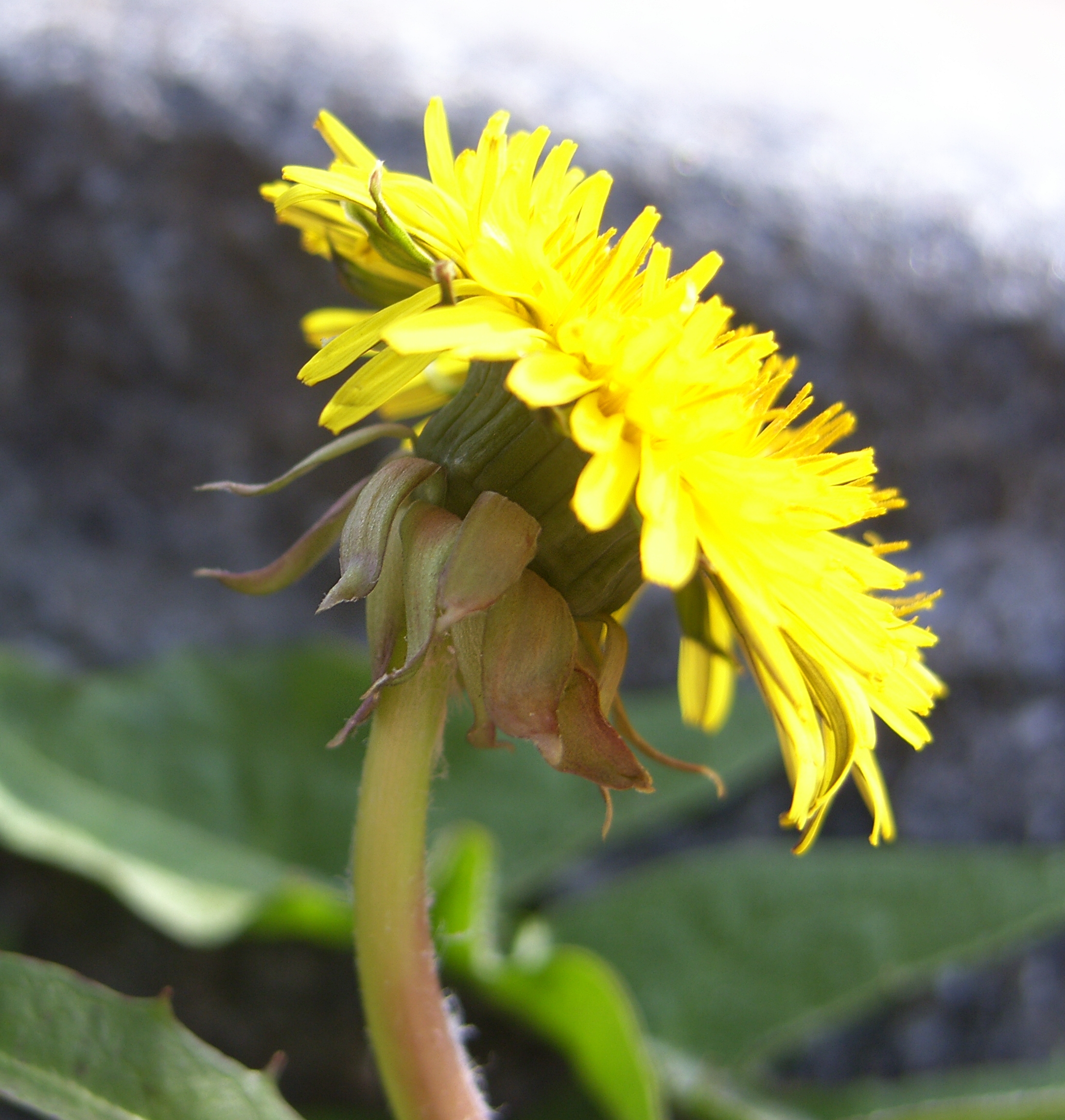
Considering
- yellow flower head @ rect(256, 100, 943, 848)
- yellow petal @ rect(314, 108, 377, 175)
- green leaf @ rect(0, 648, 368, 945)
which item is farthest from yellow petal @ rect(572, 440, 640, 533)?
green leaf @ rect(0, 648, 368, 945)

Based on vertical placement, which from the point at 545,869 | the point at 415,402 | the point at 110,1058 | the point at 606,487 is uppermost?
the point at 606,487

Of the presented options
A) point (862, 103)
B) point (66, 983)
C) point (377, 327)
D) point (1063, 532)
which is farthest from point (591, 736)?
point (862, 103)

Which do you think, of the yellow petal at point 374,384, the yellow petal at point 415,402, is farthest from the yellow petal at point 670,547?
the yellow petal at point 415,402

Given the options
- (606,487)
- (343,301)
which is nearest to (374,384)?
(606,487)

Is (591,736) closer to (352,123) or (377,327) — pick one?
(377,327)

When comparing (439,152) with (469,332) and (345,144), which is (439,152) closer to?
(345,144)

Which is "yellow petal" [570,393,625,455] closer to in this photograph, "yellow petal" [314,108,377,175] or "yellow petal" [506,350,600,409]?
"yellow petal" [506,350,600,409]

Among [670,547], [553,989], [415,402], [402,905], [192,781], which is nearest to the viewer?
[670,547]
